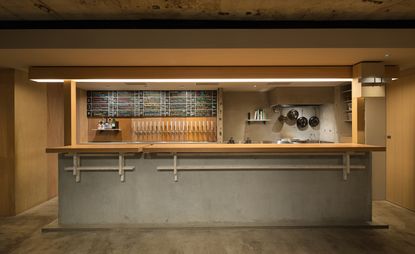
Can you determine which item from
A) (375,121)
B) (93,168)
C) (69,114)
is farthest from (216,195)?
(375,121)

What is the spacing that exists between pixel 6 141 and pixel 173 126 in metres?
3.75

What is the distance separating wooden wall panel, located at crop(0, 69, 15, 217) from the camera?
4.71 m

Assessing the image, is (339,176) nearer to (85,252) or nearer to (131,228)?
(131,228)

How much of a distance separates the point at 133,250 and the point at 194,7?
2707 mm

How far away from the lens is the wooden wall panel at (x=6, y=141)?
4.71 metres

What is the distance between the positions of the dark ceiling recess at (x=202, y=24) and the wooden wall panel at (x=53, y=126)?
259 centimetres

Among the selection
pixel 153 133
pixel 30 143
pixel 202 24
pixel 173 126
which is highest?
pixel 202 24

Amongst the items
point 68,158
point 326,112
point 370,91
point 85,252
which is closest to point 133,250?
point 85,252

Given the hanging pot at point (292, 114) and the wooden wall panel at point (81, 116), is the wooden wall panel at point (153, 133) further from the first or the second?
the hanging pot at point (292, 114)

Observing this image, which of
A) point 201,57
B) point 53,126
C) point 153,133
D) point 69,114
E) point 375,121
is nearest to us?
point 201,57

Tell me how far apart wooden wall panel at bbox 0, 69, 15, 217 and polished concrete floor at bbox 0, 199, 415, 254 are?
593 mm

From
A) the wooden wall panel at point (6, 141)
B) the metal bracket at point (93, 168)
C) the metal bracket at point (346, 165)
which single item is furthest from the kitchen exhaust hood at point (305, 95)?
the wooden wall panel at point (6, 141)

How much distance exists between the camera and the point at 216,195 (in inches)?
161

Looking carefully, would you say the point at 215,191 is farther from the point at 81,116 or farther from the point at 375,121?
the point at 81,116
